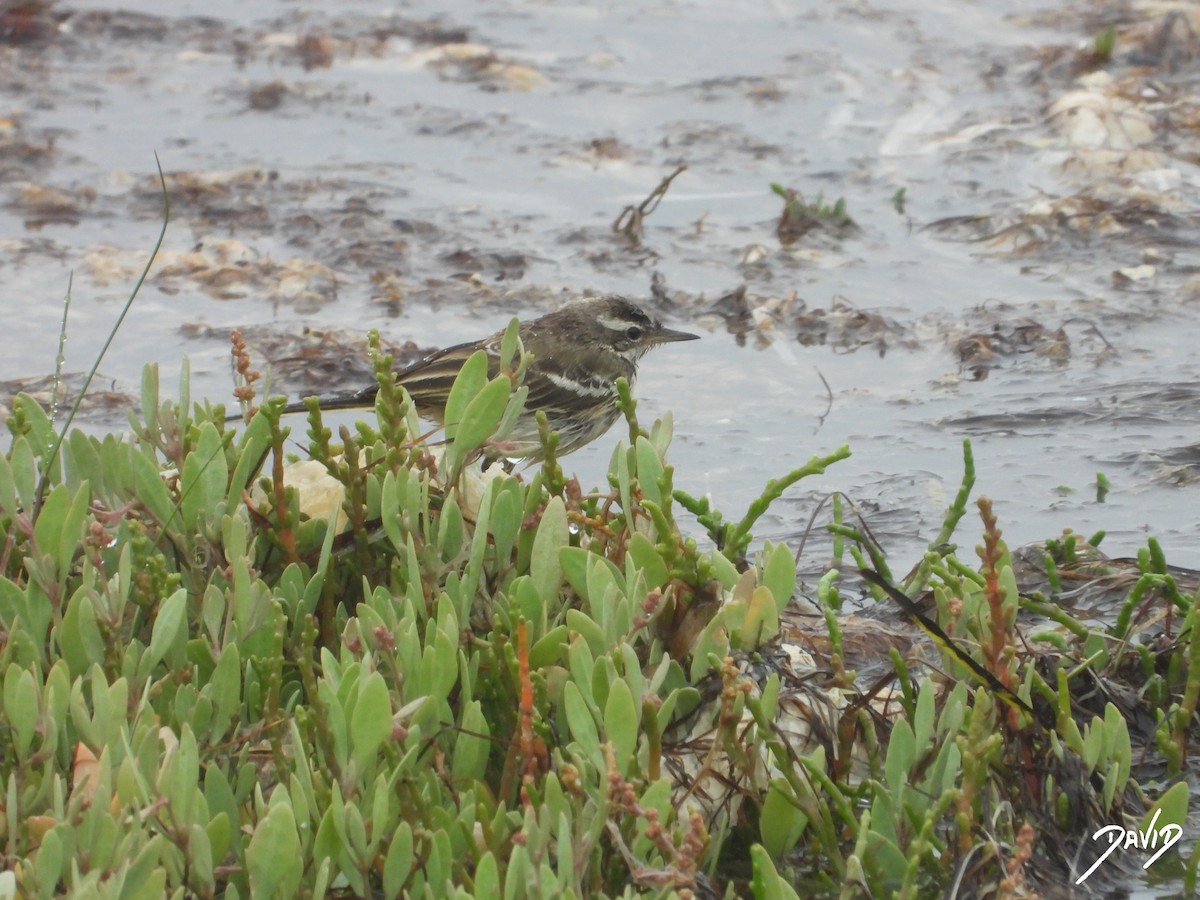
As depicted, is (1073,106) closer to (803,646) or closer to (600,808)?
(803,646)

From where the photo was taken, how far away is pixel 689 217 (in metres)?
11.0

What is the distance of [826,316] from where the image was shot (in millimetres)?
9352

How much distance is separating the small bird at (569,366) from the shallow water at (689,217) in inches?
10.9

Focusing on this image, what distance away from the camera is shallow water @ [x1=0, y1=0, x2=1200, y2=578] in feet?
25.8

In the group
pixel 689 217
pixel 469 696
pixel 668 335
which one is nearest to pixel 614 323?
pixel 668 335

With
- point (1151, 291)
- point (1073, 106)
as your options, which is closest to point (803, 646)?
point (1151, 291)

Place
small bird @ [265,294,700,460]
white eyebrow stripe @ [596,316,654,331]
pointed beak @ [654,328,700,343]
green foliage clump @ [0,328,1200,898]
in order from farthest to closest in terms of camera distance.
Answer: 1. pointed beak @ [654,328,700,343]
2. white eyebrow stripe @ [596,316,654,331]
3. small bird @ [265,294,700,460]
4. green foliage clump @ [0,328,1200,898]

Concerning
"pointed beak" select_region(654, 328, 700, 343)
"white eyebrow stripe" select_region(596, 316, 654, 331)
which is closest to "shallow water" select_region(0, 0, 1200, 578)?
"pointed beak" select_region(654, 328, 700, 343)

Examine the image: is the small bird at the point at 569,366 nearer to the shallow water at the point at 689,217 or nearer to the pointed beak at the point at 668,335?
the pointed beak at the point at 668,335

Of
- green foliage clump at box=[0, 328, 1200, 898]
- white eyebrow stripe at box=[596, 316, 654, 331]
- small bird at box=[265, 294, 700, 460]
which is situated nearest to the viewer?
green foliage clump at box=[0, 328, 1200, 898]

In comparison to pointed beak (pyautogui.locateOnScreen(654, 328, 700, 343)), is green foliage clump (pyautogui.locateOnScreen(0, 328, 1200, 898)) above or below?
above

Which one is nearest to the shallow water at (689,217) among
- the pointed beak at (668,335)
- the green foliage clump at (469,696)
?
the pointed beak at (668,335)

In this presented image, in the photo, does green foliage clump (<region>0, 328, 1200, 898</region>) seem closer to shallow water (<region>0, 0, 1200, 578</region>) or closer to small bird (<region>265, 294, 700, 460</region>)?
shallow water (<region>0, 0, 1200, 578</region>)

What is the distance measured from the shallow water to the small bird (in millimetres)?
276
